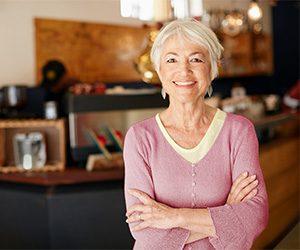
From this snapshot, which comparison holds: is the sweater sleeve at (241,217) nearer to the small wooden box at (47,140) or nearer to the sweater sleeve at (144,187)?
the sweater sleeve at (144,187)

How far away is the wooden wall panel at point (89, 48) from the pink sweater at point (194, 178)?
14.8 ft

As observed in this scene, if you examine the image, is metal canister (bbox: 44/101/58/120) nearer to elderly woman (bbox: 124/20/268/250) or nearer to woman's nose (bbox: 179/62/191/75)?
elderly woman (bbox: 124/20/268/250)

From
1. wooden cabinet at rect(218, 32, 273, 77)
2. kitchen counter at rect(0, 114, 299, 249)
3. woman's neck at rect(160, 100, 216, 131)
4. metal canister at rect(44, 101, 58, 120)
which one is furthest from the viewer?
wooden cabinet at rect(218, 32, 273, 77)

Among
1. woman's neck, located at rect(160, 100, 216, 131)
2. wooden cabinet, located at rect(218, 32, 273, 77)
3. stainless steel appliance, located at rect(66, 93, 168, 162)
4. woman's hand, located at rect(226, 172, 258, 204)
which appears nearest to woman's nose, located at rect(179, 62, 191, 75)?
woman's neck, located at rect(160, 100, 216, 131)

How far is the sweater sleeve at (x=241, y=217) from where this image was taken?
1243 millimetres

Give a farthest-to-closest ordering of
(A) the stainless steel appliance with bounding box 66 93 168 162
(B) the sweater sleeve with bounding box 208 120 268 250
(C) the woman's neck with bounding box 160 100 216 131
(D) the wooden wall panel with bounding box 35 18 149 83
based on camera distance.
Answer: (D) the wooden wall panel with bounding box 35 18 149 83 → (A) the stainless steel appliance with bounding box 66 93 168 162 → (C) the woman's neck with bounding box 160 100 216 131 → (B) the sweater sleeve with bounding box 208 120 268 250

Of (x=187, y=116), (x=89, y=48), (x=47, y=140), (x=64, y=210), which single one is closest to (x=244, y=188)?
(x=187, y=116)

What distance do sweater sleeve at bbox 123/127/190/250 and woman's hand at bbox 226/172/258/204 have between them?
198 millimetres

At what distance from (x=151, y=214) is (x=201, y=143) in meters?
0.29

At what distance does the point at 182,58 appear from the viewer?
130cm

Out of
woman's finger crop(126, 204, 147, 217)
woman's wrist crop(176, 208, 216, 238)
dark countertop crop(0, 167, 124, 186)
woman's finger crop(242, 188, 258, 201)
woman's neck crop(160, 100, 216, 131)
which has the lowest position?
dark countertop crop(0, 167, 124, 186)

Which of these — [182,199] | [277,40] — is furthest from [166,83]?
[277,40]

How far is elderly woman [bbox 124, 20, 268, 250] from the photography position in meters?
1.26

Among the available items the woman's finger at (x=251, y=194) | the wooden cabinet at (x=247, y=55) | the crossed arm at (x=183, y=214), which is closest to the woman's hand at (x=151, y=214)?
the crossed arm at (x=183, y=214)
